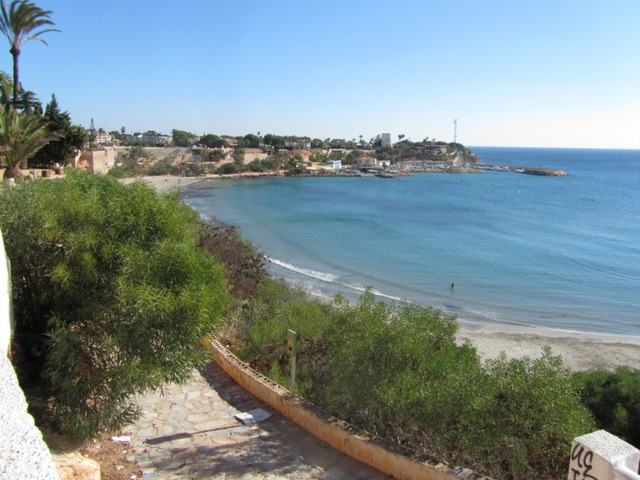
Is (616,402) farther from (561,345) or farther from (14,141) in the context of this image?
(14,141)

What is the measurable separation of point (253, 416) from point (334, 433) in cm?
146

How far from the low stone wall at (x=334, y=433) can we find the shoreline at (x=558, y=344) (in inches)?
450

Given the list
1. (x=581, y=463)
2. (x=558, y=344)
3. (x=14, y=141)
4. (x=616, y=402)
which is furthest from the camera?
(x=558, y=344)

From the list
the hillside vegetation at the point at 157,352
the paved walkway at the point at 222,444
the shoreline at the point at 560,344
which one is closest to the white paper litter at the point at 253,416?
the paved walkway at the point at 222,444

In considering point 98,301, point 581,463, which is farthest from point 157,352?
point 581,463

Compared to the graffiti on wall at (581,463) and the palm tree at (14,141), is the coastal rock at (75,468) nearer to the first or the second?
the graffiti on wall at (581,463)

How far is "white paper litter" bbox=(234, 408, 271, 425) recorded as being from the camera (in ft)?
23.3

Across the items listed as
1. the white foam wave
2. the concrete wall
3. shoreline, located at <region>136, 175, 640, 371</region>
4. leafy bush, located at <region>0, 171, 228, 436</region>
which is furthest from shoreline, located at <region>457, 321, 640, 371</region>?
the concrete wall

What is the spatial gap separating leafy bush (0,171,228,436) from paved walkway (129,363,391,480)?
2.51ft

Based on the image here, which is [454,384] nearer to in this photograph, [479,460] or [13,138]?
[479,460]

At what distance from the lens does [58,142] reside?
93.0ft

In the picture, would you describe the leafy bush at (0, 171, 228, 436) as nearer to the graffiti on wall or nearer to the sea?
the graffiti on wall

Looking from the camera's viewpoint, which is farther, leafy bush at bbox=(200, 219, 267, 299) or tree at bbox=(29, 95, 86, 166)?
tree at bbox=(29, 95, 86, 166)

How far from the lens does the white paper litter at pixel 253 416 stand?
7.11 meters
